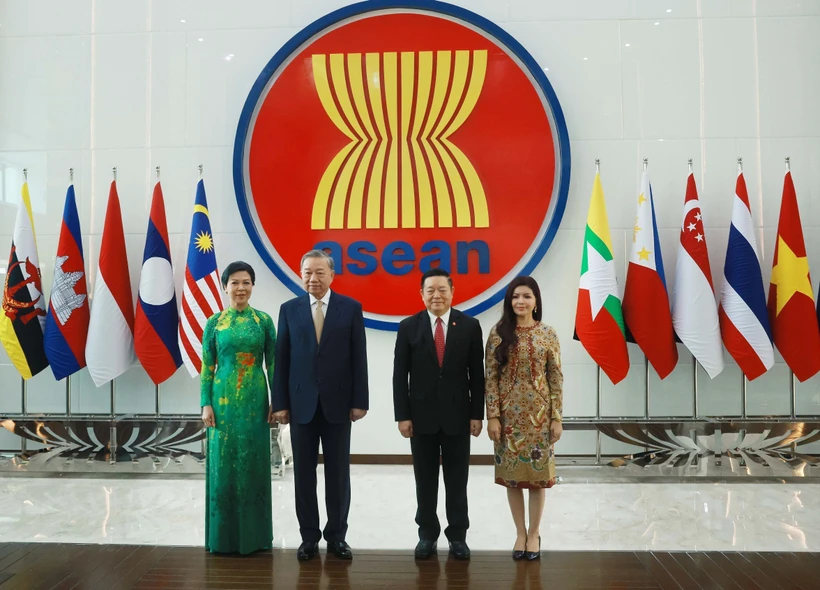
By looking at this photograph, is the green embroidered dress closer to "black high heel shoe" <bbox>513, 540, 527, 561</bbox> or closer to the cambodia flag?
"black high heel shoe" <bbox>513, 540, 527, 561</bbox>

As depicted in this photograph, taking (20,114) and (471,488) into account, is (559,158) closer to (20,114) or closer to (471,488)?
(471,488)

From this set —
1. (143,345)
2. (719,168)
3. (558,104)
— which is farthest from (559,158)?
(143,345)

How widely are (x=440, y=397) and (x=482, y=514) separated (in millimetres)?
1073

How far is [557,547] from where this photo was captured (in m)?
3.14

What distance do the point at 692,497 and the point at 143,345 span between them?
360cm

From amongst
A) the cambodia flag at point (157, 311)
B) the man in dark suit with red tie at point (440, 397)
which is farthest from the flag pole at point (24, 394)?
the man in dark suit with red tie at point (440, 397)

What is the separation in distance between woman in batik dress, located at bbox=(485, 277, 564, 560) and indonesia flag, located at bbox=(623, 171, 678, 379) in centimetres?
161

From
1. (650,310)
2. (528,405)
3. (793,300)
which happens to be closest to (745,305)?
(793,300)

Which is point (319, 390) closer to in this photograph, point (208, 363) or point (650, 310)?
point (208, 363)

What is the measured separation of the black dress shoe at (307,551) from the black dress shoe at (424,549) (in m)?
0.46

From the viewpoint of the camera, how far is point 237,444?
3037 millimetres

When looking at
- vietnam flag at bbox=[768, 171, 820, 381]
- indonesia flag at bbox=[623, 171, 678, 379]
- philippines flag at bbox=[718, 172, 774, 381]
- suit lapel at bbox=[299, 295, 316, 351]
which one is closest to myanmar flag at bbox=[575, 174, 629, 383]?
indonesia flag at bbox=[623, 171, 678, 379]

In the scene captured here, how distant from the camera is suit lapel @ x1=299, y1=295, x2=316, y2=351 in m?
2.99

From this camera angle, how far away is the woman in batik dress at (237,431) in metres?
3.03
